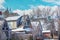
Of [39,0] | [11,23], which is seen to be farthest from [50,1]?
[11,23]

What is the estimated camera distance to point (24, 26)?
229cm

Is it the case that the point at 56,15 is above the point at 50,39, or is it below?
above

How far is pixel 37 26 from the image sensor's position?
7.52 ft

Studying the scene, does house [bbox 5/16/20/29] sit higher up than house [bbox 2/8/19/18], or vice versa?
house [bbox 2/8/19/18]

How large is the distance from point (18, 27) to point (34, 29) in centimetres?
26

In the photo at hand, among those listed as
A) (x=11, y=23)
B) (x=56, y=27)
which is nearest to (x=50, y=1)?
(x=56, y=27)

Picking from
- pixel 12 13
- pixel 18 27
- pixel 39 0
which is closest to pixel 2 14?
pixel 12 13

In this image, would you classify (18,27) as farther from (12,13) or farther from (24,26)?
(12,13)

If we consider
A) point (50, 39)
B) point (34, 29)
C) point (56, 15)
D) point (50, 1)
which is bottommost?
point (50, 39)

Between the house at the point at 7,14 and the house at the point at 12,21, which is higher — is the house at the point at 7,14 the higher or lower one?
the higher one

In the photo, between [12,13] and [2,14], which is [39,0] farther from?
[2,14]

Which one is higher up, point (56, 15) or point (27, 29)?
point (56, 15)

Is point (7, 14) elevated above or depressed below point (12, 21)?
above

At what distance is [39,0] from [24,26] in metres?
0.49
